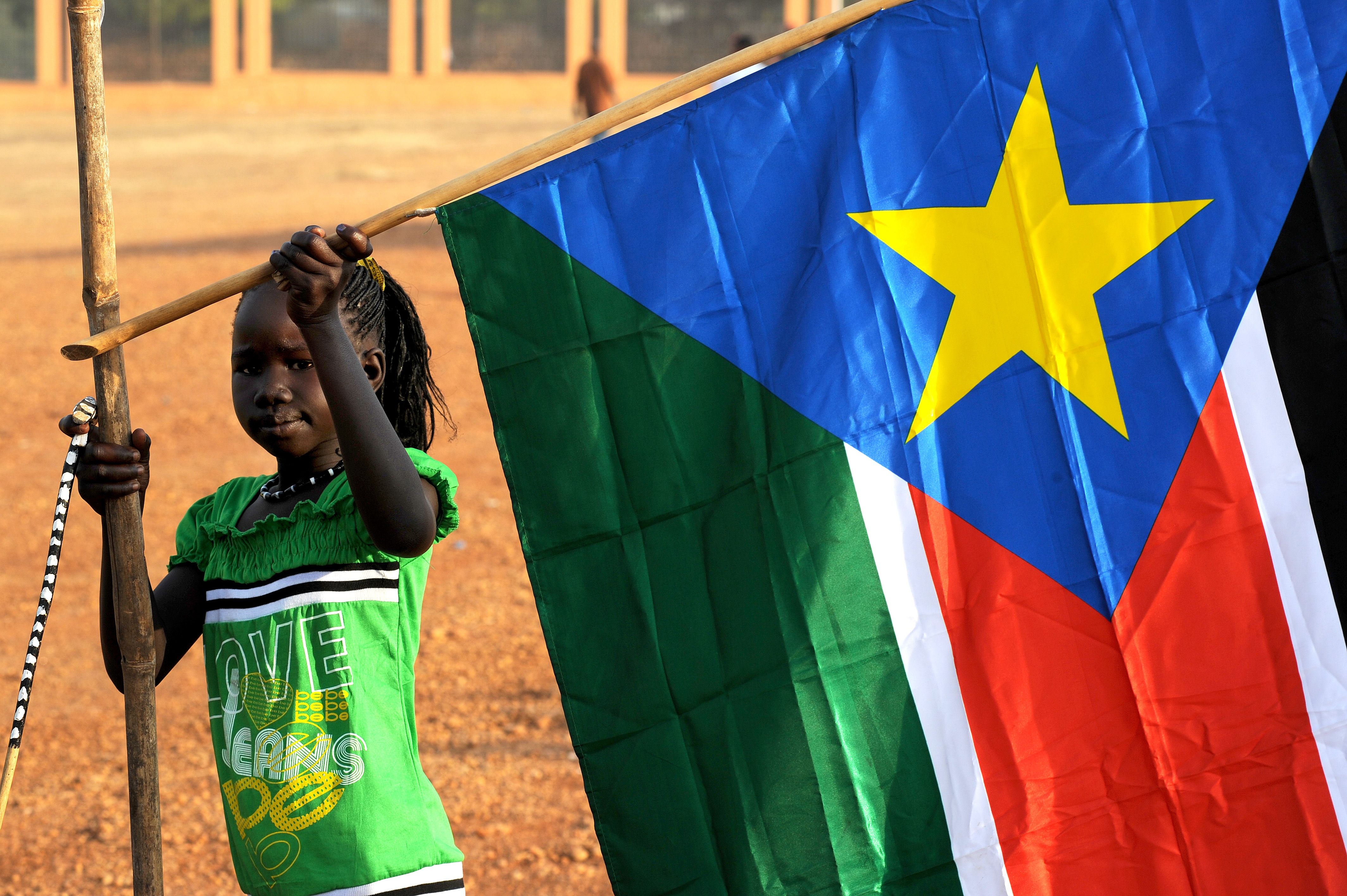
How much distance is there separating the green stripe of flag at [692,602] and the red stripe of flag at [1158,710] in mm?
145

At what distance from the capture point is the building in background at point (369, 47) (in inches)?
1134

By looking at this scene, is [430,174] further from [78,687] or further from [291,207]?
[78,687]

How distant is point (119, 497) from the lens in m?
2.05

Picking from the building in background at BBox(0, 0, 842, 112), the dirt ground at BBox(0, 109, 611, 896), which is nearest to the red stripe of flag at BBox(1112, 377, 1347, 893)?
the dirt ground at BBox(0, 109, 611, 896)

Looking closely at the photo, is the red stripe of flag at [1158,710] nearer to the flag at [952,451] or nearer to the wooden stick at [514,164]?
the flag at [952,451]

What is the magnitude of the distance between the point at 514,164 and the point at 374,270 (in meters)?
0.27

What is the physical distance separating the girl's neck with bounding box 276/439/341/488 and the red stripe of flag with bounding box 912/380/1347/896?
94 centimetres

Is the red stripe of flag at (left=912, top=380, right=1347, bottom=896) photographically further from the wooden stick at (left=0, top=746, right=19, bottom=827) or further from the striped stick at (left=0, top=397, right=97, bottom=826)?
the wooden stick at (left=0, top=746, right=19, bottom=827)

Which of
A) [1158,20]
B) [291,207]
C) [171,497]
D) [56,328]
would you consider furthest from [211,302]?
[291,207]

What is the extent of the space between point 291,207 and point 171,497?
10712 millimetres

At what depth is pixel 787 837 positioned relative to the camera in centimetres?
222

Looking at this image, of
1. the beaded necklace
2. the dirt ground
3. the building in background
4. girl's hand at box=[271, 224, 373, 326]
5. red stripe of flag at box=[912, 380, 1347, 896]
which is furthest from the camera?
the building in background

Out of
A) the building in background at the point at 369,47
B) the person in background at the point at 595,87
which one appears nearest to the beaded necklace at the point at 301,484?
the person in background at the point at 595,87

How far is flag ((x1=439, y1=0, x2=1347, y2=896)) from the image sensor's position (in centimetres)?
224
